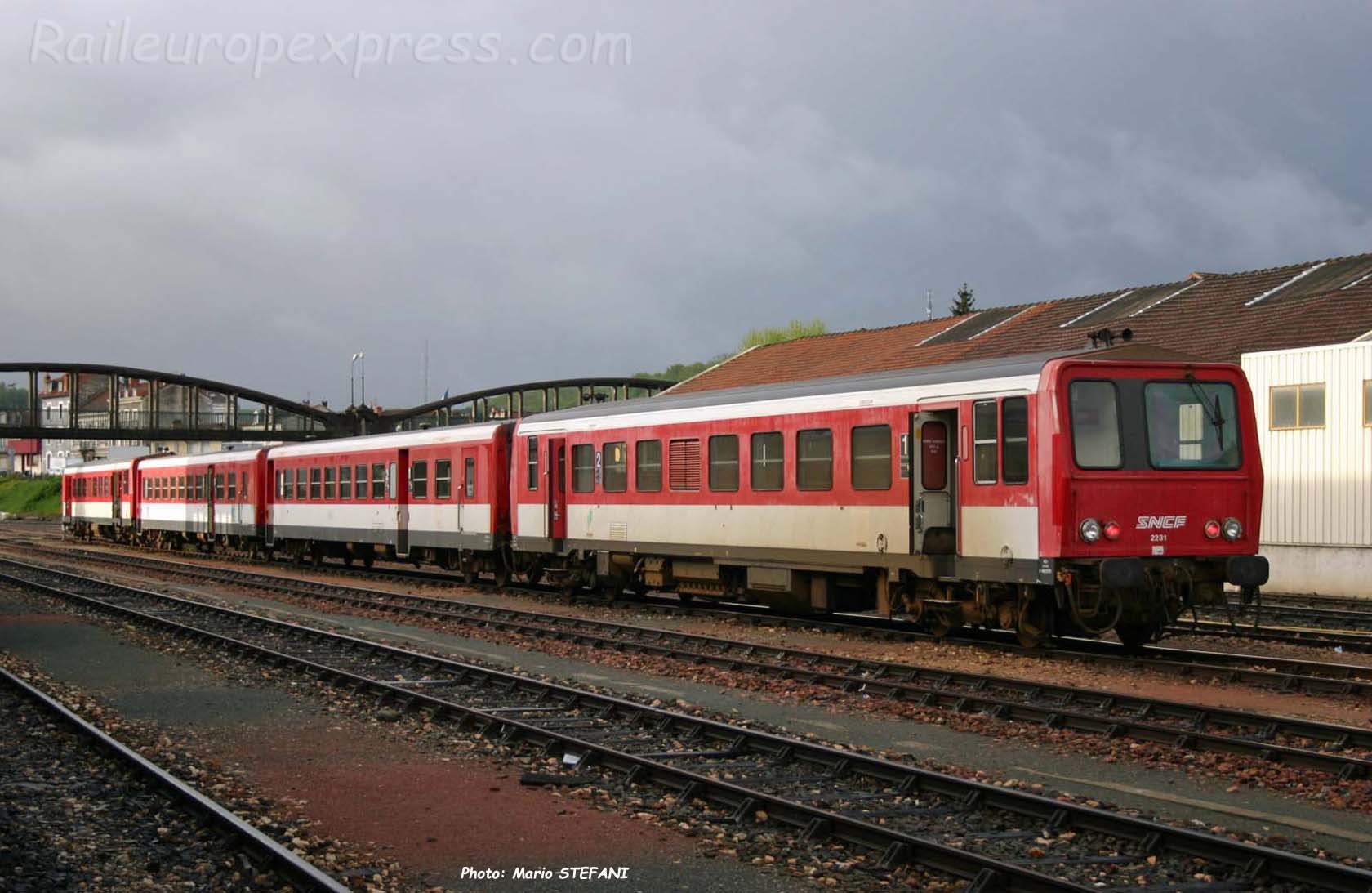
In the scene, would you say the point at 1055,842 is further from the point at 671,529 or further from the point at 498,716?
the point at 671,529

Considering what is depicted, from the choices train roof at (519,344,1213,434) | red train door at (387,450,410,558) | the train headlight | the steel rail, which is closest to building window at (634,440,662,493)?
train roof at (519,344,1213,434)

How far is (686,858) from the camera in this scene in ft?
25.8

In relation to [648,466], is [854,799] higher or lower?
lower

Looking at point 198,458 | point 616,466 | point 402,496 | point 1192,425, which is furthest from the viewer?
point 198,458

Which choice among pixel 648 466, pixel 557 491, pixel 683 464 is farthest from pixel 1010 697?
pixel 557 491

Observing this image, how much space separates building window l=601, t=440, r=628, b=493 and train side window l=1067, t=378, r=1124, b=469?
894cm

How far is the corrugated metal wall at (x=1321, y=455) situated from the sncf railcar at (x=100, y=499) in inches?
1639

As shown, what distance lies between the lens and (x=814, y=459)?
60.1 feet

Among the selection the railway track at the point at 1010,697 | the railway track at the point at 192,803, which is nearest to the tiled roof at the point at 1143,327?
the railway track at the point at 1010,697

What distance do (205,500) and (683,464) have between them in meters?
28.2

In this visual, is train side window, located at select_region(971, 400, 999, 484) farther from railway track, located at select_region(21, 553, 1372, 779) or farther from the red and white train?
railway track, located at select_region(21, 553, 1372, 779)

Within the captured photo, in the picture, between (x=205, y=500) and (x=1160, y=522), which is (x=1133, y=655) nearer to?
(x=1160, y=522)

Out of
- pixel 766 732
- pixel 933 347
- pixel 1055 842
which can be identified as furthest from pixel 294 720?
pixel 933 347

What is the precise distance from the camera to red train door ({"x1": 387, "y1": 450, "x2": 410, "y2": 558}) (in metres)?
30.9
